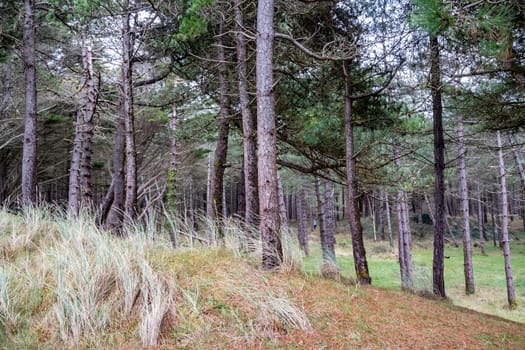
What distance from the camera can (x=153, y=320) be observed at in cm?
240

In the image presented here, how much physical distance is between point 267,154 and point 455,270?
1751cm

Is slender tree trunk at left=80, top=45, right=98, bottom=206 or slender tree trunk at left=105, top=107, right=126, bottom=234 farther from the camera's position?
slender tree trunk at left=105, top=107, right=126, bottom=234

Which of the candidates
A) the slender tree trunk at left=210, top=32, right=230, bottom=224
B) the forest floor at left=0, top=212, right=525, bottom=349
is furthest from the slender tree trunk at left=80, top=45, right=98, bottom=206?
the forest floor at left=0, top=212, right=525, bottom=349

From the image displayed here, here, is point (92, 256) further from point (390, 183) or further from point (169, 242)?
point (390, 183)

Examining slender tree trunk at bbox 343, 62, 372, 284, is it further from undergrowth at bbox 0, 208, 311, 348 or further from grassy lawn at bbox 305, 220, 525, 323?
undergrowth at bbox 0, 208, 311, 348

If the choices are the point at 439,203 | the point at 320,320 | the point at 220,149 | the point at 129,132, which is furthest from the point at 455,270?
the point at 129,132

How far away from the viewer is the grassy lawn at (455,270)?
32.8 feet

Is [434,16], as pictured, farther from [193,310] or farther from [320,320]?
[193,310]

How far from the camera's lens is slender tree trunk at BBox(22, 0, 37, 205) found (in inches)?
276

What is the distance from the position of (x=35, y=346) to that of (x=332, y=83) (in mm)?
5813

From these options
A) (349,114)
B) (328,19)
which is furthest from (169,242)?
(328,19)

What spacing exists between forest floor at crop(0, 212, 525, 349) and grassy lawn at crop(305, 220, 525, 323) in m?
1.33

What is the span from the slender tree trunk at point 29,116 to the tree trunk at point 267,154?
5.89 metres

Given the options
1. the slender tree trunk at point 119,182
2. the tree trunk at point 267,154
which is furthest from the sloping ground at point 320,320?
the slender tree trunk at point 119,182
